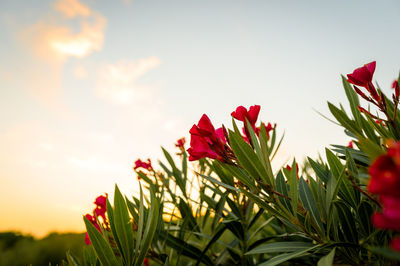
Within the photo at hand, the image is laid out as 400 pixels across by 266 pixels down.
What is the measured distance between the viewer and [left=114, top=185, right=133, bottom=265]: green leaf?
956mm

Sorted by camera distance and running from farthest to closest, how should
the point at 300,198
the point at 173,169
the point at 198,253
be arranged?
the point at 173,169, the point at 198,253, the point at 300,198

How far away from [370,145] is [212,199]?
0.98 m

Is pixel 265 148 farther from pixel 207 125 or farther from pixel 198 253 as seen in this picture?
pixel 198 253

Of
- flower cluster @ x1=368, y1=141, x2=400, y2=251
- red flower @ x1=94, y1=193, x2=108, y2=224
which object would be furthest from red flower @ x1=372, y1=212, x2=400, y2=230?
red flower @ x1=94, y1=193, x2=108, y2=224

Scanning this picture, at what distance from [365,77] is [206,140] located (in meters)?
0.56

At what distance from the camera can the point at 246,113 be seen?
3.15 ft

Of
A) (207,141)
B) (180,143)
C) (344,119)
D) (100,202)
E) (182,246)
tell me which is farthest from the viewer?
(180,143)

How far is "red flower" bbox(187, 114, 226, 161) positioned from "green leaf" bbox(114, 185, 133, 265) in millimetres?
299

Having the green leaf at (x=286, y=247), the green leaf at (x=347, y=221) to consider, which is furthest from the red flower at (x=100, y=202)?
the green leaf at (x=347, y=221)

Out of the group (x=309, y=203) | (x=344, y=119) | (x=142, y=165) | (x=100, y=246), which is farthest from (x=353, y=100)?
(x=142, y=165)

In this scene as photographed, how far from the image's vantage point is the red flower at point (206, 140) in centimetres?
90

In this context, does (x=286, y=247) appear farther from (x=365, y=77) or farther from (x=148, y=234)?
(x=365, y=77)

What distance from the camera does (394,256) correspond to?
14.6 inches

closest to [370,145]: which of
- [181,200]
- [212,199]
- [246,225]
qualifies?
[246,225]
